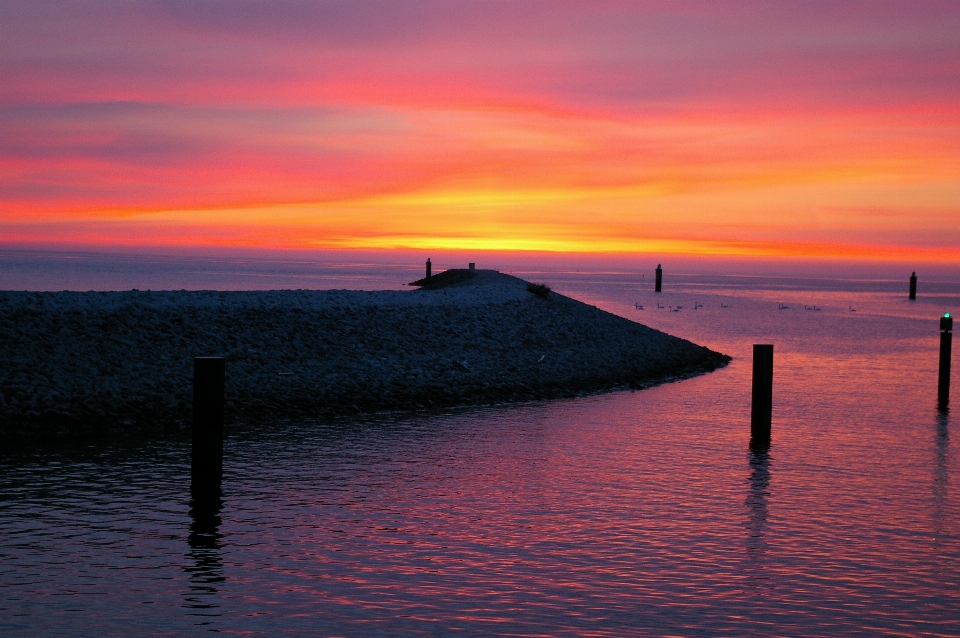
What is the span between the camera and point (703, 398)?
3142 centimetres

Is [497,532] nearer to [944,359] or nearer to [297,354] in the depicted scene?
[297,354]

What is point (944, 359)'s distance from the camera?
2953 cm

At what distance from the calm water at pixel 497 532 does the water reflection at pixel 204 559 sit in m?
0.05

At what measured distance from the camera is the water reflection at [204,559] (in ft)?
37.3

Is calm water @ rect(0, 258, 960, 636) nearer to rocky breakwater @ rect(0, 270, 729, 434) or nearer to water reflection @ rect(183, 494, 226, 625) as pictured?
water reflection @ rect(183, 494, 226, 625)

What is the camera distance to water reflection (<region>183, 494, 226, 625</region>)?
1136 centimetres

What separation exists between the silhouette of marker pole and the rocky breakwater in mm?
8659

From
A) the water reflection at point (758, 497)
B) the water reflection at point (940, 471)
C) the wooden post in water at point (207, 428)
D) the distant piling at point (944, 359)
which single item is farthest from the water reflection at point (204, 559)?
the distant piling at point (944, 359)

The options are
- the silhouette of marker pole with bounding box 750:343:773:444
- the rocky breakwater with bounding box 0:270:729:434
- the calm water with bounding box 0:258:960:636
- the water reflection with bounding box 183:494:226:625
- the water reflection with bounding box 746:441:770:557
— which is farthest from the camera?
the rocky breakwater with bounding box 0:270:729:434

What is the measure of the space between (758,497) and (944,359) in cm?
1525

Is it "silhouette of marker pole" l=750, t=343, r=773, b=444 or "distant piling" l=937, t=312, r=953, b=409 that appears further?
"distant piling" l=937, t=312, r=953, b=409

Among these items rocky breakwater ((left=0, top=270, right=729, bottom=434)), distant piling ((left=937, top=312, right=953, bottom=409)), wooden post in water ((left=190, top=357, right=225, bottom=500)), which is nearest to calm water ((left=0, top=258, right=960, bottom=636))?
wooden post in water ((left=190, top=357, right=225, bottom=500))

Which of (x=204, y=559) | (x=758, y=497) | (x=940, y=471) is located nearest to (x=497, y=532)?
(x=204, y=559)

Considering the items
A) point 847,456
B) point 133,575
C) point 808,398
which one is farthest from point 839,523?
point 808,398
